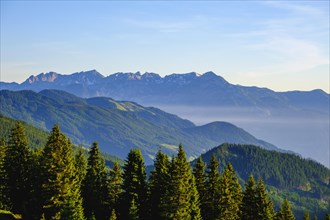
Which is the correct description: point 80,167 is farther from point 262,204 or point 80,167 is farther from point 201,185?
point 262,204

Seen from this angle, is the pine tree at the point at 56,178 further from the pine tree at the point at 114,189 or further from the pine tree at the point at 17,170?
the pine tree at the point at 17,170

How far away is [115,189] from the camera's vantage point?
271ft

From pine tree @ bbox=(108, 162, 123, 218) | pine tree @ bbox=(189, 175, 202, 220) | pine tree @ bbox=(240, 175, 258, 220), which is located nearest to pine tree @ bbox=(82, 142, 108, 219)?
pine tree @ bbox=(108, 162, 123, 218)

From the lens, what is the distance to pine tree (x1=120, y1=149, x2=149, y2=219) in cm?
8000

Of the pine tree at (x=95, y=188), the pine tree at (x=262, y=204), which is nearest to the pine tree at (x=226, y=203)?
the pine tree at (x=262, y=204)

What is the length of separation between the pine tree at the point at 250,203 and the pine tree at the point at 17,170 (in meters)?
36.7

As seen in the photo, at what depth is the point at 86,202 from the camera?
83.8 meters

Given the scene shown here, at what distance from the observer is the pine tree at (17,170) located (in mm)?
82688

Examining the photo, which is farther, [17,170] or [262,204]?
[262,204]

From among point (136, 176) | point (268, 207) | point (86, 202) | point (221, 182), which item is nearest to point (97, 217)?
point (86, 202)

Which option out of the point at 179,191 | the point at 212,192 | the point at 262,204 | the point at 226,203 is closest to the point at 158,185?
the point at 179,191

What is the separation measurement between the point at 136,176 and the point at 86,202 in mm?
10675

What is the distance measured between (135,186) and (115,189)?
4080mm

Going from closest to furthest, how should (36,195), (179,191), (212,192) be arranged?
(179,191) < (36,195) < (212,192)
